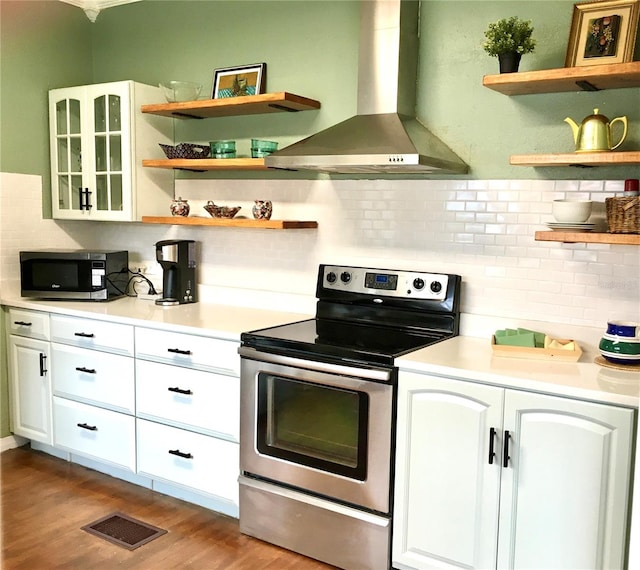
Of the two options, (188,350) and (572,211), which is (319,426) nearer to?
(188,350)

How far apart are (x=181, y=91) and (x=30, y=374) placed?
1.76 meters

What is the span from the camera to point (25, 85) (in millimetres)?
3941

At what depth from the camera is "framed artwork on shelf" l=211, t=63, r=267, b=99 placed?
352 cm

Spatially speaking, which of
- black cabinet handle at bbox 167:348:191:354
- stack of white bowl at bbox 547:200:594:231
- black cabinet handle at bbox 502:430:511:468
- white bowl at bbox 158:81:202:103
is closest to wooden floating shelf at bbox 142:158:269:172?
white bowl at bbox 158:81:202:103

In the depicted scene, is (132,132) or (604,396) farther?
(132,132)

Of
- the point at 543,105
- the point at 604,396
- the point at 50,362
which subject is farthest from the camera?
the point at 50,362

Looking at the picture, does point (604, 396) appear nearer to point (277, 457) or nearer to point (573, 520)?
point (573, 520)

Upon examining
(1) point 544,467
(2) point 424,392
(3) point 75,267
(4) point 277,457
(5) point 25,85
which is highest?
(5) point 25,85

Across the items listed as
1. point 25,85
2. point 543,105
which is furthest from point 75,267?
point 543,105

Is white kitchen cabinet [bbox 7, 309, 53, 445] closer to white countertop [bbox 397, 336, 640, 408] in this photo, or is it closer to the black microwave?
the black microwave

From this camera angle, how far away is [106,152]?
152 inches

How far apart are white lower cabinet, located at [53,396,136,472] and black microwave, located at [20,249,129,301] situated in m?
0.59

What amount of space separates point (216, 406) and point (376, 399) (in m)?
0.83

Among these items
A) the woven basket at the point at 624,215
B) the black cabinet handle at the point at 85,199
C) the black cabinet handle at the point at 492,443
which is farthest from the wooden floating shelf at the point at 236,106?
the black cabinet handle at the point at 492,443
